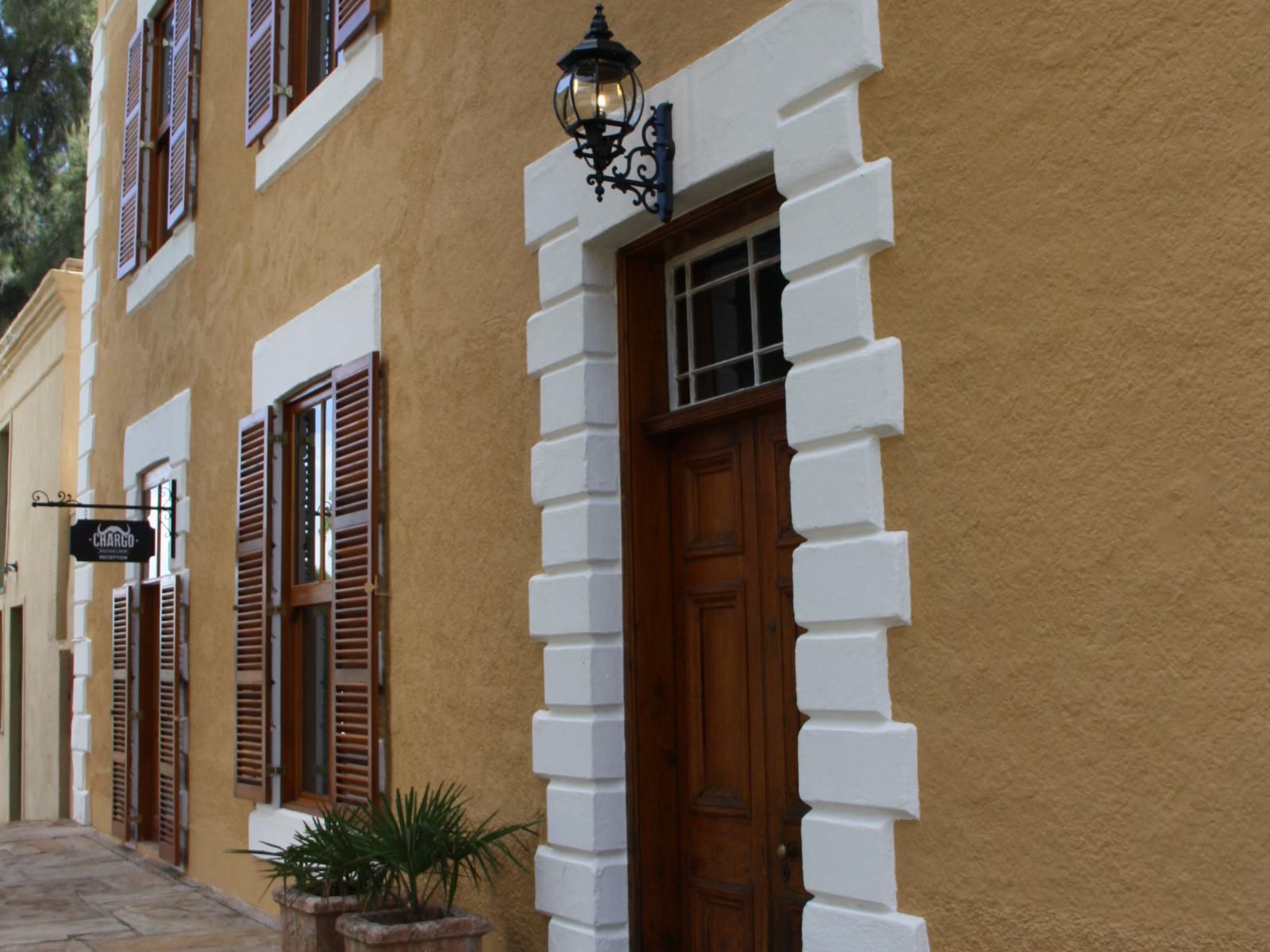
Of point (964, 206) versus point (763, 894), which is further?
point (763, 894)

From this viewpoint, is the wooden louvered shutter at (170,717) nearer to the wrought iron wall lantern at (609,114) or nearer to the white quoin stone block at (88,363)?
the white quoin stone block at (88,363)

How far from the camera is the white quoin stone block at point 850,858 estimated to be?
146 inches

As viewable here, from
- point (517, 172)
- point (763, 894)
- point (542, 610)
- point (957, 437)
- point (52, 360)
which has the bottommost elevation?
point (763, 894)

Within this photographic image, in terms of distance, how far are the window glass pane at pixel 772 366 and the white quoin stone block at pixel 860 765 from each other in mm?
1117

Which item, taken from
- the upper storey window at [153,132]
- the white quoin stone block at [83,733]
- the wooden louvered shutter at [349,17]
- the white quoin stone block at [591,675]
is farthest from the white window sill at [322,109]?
the white quoin stone block at [83,733]

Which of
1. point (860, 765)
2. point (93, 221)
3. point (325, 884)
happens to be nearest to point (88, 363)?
point (93, 221)

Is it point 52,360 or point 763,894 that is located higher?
point 52,360

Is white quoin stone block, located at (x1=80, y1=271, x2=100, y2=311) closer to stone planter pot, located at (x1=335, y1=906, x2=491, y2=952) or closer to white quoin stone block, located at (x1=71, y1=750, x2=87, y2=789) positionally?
white quoin stone block, located at (x1=71, y1=750, x2=87, y2=789)

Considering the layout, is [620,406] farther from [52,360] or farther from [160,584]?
[52,360]

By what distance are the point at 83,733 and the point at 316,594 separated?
5294mm

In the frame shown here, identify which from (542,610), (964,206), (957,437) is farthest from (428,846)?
(964,206)

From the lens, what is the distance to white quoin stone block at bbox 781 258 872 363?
153 inches

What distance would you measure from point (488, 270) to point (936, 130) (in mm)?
2428

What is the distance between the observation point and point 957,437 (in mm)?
3635
